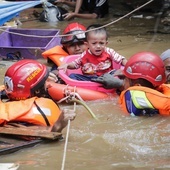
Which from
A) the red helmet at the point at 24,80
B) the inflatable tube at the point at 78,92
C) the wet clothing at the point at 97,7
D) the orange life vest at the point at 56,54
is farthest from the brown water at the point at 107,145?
the wet clothing at the point at 97,7

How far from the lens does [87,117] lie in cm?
558

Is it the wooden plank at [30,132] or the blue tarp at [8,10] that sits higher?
the blue tarp at [8,10]

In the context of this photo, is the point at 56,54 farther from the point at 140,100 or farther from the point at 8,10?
the point at 140,100

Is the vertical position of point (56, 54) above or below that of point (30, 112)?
below

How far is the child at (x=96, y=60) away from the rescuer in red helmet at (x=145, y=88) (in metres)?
0.87

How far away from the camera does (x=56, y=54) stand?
7672 mm

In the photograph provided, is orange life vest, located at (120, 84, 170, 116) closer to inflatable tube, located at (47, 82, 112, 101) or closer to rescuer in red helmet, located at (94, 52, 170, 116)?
rescuer in red helmet, located at (94, 52, 170, 116)

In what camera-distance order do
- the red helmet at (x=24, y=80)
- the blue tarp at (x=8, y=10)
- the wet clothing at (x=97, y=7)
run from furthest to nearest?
the wet clothing at (x=97, y=7) < the blue tarp at (x=8, y=10) < the red helmet at (x=24, y=80)

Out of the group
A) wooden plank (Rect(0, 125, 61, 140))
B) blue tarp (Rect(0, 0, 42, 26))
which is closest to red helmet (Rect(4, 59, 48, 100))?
wooden plank (Rect(0, 125, 61, 140))

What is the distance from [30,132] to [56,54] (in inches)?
130

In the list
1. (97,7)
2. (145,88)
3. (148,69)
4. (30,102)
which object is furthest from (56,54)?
(97,7)

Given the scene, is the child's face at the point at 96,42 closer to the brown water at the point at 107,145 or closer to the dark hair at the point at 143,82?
the brown water at the point at 107,145

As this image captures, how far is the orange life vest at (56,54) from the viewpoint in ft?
25.0

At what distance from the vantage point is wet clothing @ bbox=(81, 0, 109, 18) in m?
12.2
